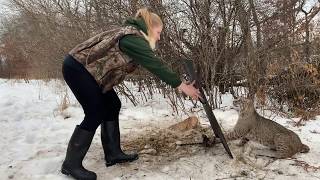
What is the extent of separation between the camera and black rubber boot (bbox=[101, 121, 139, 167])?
4113 millimetres

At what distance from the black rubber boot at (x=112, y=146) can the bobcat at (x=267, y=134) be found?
3.85ft

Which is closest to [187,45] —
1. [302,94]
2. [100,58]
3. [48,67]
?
[302,94]

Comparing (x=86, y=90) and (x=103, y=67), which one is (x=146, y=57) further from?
(x=86, y=90)

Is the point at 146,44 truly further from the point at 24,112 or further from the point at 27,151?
the point at 24,112

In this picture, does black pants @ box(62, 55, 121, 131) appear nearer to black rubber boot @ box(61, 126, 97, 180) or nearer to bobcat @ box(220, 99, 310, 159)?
black rubber boot @ box(61, 126, 97, 180)

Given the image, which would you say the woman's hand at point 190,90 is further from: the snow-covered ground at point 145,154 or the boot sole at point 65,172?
the boot sole at point 65,172

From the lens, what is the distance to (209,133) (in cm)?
488

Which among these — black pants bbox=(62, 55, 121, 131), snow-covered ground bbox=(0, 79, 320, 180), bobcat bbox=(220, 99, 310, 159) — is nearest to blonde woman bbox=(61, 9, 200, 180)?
black pants bbox=(62, 55, 121, 131)

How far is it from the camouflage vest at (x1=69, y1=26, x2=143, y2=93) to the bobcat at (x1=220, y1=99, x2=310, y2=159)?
146 centimetres

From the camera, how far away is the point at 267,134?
4223 millimetres

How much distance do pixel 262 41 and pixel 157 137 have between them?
117 inches

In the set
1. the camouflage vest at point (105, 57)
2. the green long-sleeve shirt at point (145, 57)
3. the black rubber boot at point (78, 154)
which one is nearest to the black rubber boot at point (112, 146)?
the black rubber boot at point (78, 154)

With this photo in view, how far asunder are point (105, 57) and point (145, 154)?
4.01 ft

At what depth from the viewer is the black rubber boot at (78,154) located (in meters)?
3.75
